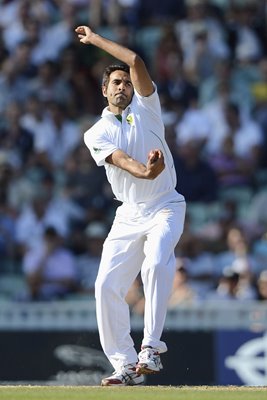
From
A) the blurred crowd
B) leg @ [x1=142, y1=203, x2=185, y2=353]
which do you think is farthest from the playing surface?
the blurred crowd

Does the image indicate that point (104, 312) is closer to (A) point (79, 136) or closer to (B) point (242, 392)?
(B) point (242, 392)

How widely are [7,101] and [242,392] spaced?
30.8 ft

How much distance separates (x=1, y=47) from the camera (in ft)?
57.3

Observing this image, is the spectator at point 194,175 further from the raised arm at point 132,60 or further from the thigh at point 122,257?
the raised arm at point 132,60

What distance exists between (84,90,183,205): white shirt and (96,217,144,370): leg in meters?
0.28

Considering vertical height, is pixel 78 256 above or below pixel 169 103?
below

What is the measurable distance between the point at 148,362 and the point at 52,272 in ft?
20.0

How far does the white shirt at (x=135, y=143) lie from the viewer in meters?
8.53

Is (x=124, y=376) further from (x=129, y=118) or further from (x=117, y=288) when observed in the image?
(x=129, y=118)

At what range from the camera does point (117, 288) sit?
28.2ft

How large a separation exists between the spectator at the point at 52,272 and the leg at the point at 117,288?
5.50 metres

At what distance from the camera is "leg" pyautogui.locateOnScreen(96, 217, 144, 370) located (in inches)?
338

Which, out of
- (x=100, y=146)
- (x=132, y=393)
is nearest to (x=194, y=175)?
(x=100, y=146)

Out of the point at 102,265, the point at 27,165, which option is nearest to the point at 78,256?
the point at 27,165
